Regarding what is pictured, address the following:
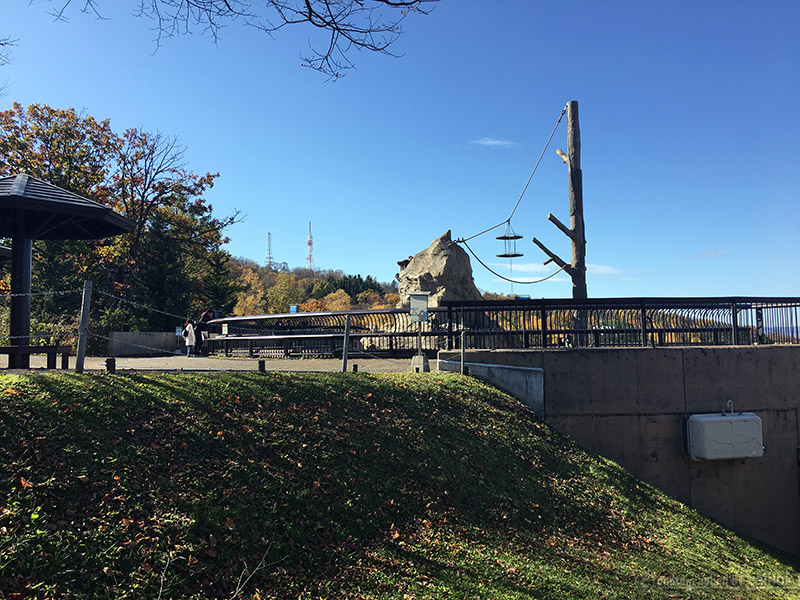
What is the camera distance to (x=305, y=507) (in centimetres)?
579

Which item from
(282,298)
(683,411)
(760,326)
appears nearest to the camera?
(683,411)

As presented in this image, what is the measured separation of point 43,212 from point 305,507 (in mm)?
8795

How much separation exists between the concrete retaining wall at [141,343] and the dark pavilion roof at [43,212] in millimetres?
7962

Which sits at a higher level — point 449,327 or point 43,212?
point 43,212

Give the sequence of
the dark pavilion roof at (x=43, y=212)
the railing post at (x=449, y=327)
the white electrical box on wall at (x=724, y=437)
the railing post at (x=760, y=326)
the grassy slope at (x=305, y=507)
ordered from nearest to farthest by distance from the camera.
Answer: the grassy slope at (x=305, y=507) < the dark pavilion roof at (x=43, y=212) < the white electrical box on wall at (x=724, y=437) < the railing post at (x=449, y=327) < the railing post at (x=760, y=326)

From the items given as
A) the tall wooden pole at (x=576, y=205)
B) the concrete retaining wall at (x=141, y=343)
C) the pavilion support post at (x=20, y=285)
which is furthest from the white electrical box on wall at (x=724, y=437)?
the concrete retaining wall at (x=141, y=343)

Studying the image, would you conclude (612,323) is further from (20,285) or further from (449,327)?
(20,285)

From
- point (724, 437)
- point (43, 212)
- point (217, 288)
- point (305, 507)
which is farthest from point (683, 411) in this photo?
point (217, 288)

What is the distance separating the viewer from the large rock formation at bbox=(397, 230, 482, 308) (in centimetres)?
2327

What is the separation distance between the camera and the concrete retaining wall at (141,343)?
20.0 metres

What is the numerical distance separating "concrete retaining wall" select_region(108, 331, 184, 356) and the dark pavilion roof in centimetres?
796

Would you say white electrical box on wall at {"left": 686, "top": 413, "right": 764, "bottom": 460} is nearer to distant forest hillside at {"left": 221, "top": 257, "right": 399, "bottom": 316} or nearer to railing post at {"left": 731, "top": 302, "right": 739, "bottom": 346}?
railing post at {"left": 731, "top": 302, "right": 739, "bottom": 346}

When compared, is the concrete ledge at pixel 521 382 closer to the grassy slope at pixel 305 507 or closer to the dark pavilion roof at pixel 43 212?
the grassy slope at pixel 305 507

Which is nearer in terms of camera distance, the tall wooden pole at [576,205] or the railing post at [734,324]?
the railing post at [734,324]
